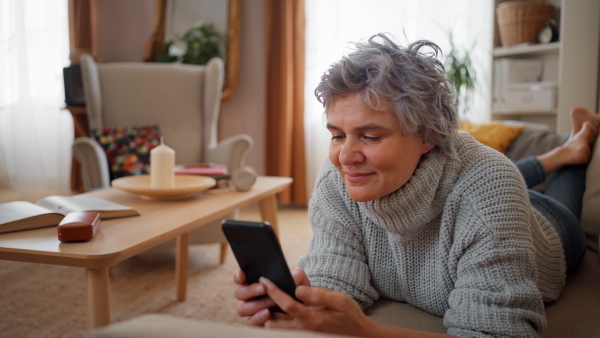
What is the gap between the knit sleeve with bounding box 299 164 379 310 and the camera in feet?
3.40

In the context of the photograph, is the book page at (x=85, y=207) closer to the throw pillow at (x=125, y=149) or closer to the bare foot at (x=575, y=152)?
the throw pillow at (x=125, y=149)

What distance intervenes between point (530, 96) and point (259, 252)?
2637mm

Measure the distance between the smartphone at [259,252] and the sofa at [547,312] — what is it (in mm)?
310

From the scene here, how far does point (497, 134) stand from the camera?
6.25 ft

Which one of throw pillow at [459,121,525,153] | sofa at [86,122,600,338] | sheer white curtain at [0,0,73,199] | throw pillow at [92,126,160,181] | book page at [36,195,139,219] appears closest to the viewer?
sofa at [86,122,600,338]

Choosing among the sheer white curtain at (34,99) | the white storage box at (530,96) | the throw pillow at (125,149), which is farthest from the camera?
the sheer white curtain at (34,99)

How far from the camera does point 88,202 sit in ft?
5.09

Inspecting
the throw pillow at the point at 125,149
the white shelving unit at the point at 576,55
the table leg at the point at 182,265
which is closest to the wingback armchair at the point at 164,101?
the throw pillow at the point at 125,149

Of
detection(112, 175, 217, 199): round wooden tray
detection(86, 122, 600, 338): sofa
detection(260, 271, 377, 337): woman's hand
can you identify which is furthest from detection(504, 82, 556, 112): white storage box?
detection(260, 271, 377, 337): woman's hand

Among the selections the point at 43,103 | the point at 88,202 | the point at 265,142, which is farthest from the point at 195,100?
the point at 43,103

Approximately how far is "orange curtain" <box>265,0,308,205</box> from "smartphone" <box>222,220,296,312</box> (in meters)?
2.96

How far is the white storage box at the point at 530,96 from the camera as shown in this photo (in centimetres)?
293

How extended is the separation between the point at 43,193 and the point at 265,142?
1908mm

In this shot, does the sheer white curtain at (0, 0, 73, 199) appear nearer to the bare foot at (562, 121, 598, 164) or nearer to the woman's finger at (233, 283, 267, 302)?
the bare foot at (562, 121, 598, 164)
